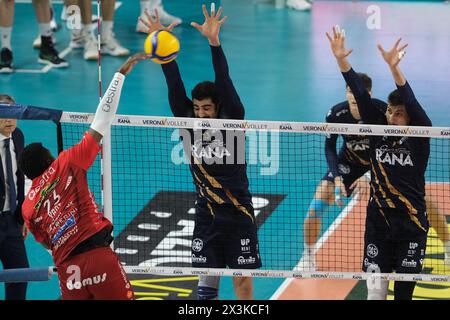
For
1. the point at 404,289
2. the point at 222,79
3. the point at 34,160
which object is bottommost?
the point at 404,289

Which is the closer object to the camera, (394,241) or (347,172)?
(394,241)

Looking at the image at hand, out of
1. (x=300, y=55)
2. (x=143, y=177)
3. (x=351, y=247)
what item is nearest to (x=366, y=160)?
(x=351, y=247)

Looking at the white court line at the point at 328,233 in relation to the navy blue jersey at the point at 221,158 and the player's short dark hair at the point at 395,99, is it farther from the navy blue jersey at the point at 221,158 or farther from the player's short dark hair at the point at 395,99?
the player's short dark hair at the point at 395,99

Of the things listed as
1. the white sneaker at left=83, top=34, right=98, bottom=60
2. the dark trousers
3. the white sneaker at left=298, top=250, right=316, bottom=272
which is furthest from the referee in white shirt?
the white sneaker at left=83, top=34, right=98, bottom=60

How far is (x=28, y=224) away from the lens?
761 cm

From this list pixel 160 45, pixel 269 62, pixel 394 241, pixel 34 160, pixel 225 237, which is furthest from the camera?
pixel 269 62

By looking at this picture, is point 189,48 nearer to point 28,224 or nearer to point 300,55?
point 300,55

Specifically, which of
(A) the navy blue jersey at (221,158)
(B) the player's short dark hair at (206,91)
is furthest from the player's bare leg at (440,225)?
(B) the player's short dark hair at (206,91)

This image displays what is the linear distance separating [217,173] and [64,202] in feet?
5.23

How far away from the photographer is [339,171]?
10.4 meters

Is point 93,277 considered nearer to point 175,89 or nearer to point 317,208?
point 175,89

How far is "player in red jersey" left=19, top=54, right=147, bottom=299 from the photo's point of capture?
746 cm

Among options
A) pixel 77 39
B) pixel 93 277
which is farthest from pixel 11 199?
pixel 77 39

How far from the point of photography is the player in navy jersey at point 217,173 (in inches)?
334
